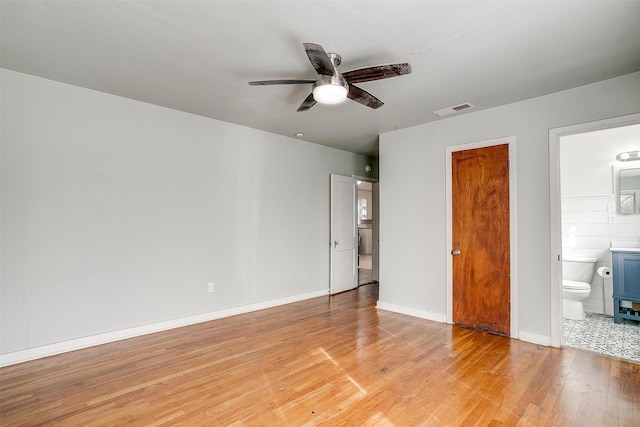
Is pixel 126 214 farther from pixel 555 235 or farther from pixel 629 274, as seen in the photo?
pixel 629 274

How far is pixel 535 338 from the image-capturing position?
3.30 m

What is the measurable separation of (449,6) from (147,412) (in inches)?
131

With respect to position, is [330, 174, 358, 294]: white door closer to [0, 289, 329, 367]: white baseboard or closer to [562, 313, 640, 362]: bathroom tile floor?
[0, 289, 329, 367]: white baseboard

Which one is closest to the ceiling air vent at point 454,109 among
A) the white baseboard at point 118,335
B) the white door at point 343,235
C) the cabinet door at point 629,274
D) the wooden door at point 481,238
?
the wooden door at point 481,238

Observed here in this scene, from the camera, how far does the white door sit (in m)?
5.62

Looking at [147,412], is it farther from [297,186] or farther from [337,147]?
[337,147]

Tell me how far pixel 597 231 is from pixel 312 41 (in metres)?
4.74

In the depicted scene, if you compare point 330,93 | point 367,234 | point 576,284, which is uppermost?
point 330,93

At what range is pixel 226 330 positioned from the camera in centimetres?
371

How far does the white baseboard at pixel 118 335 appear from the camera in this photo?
9.30 ft

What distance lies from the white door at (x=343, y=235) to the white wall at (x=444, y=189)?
1.13 meters

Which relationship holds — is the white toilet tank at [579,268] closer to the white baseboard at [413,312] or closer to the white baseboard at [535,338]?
the white baseboard at [535,338]

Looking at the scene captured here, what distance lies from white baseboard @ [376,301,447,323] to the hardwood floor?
0.38 m

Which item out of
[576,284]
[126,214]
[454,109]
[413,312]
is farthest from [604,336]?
[126,214]
